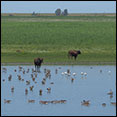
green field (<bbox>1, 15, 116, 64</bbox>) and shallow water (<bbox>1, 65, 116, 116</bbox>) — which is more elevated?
green field (<bbox>1, 15, 116, 64</bbox>)

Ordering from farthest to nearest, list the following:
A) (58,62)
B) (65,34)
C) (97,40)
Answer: (65,34), (97,40), (58,62)

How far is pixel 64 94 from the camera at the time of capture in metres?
24.5

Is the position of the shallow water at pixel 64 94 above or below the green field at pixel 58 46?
below

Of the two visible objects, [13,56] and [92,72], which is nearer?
[92,72]

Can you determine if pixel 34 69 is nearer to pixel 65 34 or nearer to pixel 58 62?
pixel 58 62

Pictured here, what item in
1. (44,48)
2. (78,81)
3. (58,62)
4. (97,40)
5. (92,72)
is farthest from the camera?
(97,40)

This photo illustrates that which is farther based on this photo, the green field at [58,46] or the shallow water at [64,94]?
the green field at [58,46]

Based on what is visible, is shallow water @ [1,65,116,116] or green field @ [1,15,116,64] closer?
shallow water @ [1,65,116,116]

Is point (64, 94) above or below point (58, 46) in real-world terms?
below

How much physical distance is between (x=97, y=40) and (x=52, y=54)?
14519 mm

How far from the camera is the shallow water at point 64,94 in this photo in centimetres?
2092

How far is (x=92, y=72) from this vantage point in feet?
107

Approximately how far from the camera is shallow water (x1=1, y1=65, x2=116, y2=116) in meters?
20.9

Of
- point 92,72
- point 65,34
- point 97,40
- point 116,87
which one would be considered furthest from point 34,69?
point 65,34
